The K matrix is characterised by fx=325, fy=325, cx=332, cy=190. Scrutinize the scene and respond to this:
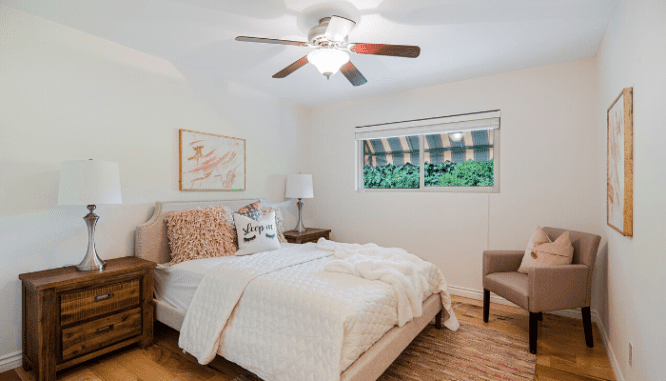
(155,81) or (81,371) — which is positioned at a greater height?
(155,81)

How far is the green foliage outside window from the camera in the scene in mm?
3607

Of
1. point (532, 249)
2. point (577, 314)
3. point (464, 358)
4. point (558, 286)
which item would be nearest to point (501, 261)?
point (532, 249)

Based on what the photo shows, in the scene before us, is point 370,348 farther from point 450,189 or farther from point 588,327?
point 450,189

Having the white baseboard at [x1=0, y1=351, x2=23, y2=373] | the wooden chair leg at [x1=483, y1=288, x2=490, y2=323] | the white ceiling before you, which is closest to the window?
the white ceiling

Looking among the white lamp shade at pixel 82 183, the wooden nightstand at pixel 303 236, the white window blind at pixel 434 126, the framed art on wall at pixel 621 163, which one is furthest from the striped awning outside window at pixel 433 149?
the white lamp shade at pixel 82 183

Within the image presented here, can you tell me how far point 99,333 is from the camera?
7.36ft

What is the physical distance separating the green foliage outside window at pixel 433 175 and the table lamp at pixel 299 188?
0.80 m

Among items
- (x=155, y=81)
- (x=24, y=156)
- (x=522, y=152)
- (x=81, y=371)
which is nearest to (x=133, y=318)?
(x=81, y=371)

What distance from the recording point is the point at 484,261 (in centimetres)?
297

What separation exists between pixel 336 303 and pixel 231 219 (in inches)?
69.3

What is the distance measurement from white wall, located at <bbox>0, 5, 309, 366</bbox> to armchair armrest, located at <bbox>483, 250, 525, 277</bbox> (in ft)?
9.25

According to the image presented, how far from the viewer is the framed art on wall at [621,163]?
1778 millimetres

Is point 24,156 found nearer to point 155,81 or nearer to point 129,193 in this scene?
point 129,193

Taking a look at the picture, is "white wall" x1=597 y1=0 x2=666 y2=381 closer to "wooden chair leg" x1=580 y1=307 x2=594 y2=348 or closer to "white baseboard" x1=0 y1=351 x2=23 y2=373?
"wooden chair leg" x1=580 y1=307 x2=594 y2=348
